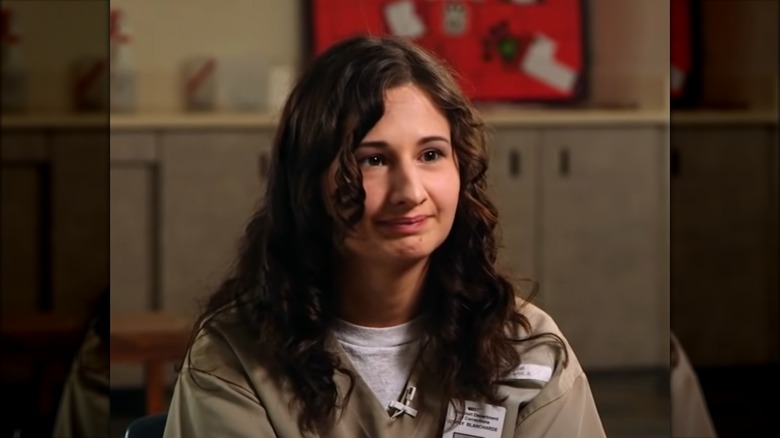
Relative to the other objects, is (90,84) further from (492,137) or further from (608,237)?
(608,237)

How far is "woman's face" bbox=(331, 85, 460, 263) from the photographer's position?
35.8 inches

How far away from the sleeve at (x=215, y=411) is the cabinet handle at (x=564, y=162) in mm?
385

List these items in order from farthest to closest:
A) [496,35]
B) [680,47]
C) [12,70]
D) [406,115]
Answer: [12,70], [680,47], [496,35], [406,115]

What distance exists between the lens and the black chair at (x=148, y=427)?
39.1 inches

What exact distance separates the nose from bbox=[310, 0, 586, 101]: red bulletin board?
11 cm

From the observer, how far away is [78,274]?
4.07 feet

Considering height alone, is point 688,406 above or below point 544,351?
below

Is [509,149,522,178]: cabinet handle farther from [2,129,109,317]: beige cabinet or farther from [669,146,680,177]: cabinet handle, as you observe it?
[2,129,109,317]: beige cabinet

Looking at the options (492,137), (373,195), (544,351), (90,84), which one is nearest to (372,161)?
(373,195)

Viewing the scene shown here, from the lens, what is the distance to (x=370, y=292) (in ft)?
3.10

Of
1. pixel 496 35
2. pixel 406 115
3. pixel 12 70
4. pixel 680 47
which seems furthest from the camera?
pixel 12 70

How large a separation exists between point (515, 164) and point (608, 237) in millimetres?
136

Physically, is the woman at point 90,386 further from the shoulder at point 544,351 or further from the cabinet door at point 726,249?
the cabinet door at point 726,249

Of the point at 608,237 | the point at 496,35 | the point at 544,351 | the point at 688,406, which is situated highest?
the point at 496,35
